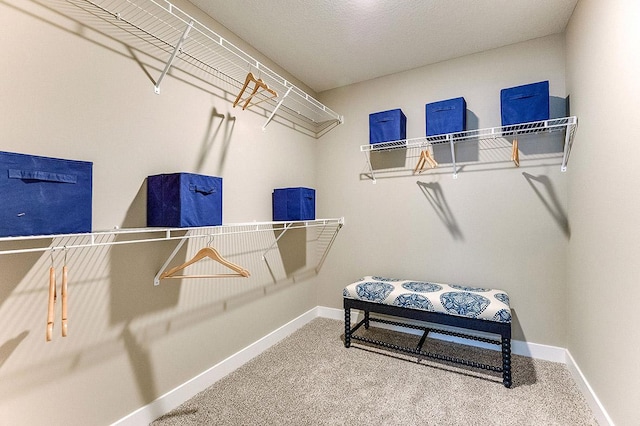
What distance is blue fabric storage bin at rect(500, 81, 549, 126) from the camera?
2066mm

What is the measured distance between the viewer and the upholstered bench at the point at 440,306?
191 cm

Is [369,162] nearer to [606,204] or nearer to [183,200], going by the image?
[606,204]

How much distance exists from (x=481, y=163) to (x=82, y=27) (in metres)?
2.72

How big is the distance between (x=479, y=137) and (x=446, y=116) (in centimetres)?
34

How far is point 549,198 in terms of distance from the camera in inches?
88.0

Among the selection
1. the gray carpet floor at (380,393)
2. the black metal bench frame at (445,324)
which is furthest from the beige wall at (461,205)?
the gray carpet floor at (380,393)

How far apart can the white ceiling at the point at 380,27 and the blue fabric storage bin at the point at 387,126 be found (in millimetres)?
455

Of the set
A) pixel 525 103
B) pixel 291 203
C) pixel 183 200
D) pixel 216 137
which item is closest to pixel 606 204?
pixel 525 103

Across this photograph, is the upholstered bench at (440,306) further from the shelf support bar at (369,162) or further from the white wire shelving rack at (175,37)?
the white wire shelving rack at (175,37)

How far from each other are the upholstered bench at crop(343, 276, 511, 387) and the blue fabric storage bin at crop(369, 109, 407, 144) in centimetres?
128

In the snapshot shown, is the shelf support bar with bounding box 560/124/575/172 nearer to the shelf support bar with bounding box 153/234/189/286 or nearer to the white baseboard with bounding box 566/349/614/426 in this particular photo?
the white baseboard with bounding box 566/349/614/426

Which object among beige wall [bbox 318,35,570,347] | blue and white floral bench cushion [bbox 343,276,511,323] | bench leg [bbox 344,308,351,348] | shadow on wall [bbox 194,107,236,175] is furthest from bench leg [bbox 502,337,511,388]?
shadow on wall [bbox 194,107,236,175]

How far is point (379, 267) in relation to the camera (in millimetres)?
2912

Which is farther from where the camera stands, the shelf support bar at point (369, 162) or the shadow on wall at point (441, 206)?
the shelf support bar at point (369, 162)
